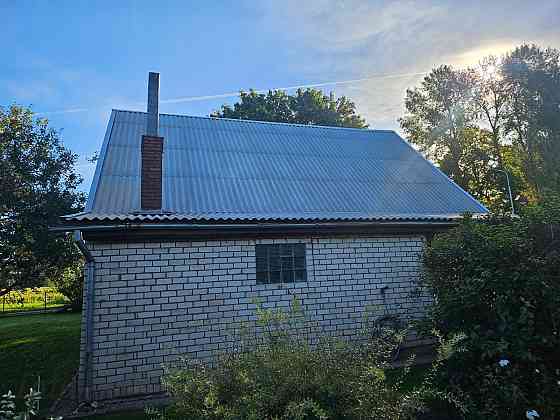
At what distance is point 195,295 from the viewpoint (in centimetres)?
685

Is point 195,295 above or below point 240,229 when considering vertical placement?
below

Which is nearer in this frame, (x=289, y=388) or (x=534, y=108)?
(x=289, y=388)

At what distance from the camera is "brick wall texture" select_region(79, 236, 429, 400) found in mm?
6270

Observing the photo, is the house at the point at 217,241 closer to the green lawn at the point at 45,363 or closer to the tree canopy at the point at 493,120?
the green lawn at the point at 45,363

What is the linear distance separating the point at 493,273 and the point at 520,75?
26524 millimetres

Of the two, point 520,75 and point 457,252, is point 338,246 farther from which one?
point 520,75

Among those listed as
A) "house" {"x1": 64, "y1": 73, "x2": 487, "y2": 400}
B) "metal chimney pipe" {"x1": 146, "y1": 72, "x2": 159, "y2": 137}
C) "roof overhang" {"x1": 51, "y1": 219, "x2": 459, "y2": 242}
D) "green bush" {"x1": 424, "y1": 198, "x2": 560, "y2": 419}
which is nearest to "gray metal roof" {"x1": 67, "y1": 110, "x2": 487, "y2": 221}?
"house" {"x1": 64, "y1": 73, "x2": 487, "y2": 400}

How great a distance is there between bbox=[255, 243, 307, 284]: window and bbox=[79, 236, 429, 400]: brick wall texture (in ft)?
0.42

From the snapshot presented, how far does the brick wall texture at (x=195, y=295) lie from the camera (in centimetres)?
627

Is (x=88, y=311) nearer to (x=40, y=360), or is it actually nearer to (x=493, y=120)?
(x=40, y=360)

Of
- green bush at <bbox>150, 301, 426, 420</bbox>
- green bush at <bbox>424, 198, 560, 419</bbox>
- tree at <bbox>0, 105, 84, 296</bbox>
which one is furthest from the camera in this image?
tree at <bbox>0, 105, 84, 296</bbox>

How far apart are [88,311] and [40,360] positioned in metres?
4.14

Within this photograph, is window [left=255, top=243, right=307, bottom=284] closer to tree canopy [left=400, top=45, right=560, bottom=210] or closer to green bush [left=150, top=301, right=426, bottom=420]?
green bush [left=150, top=301, right=426, bottom=420]

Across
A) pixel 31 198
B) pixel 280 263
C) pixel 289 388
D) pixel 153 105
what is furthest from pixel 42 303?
pixel 289 388
